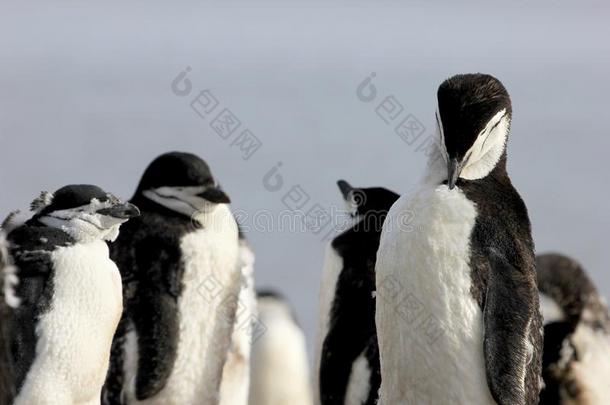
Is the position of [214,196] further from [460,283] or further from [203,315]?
[460,283]

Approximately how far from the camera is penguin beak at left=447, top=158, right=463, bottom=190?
5.76 metres

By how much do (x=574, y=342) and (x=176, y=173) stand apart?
2.16 metres

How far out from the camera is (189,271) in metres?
7.50

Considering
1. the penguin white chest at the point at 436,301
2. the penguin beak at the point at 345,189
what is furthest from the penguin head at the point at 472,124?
the penguin beak at the point at 345,189

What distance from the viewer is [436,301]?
19.1 ft

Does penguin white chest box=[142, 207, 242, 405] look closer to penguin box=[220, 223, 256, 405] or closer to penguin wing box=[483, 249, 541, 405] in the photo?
penguin box=[220, 223, 256, 405]

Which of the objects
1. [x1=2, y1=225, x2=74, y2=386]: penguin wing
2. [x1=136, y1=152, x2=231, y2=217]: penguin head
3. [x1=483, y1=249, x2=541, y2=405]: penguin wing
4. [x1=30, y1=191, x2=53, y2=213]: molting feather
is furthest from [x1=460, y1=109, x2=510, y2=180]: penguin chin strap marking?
[x1=136, y1=152, x2=231, y2=217]: penguin head

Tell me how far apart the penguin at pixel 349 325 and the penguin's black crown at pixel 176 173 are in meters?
0.76

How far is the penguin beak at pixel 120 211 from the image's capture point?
657 cm

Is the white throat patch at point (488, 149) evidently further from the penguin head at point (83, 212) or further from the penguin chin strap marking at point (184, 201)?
the penguin chin strap marking at point (184, 201)

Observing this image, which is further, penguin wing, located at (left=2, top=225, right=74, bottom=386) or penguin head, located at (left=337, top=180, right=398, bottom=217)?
penguin head, located at (left=337, top=180, right=398, bottom=217)

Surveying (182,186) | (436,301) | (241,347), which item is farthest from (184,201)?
(436,301)

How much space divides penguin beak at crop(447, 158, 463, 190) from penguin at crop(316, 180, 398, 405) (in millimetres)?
1756

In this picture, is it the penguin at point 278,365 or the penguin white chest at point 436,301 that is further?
the penguin at point 278,365
